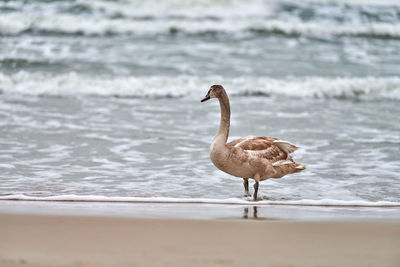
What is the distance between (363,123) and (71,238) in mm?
6937

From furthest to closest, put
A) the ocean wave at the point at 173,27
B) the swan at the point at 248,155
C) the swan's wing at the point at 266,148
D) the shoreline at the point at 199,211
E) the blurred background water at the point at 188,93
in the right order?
the ocean wave at the point at 173,27 < the blurred background water at the point at 188,93 < the swan's wing at the point at 266,148 < the swan at the point at 248,155 < the shoreline at the point at 199,211

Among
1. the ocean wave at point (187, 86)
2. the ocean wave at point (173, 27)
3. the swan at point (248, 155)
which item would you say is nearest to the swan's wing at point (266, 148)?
the swan at point (248, 155)

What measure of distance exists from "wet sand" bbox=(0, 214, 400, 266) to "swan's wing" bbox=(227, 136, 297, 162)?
4.18ft

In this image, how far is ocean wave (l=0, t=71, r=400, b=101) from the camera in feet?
43.2

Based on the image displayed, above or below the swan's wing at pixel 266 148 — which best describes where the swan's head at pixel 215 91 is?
above

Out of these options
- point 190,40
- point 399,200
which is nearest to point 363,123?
point 399,200

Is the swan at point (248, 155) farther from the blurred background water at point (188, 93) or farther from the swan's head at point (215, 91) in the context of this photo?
the blurred background water at point (188, 93)

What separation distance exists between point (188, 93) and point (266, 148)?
7037mm

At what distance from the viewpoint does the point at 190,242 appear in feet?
13.9

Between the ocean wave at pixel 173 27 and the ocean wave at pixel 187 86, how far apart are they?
4861 mm

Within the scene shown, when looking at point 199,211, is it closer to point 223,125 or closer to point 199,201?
point 199,201

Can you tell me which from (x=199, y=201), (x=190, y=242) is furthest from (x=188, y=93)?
(x=190, y=242)

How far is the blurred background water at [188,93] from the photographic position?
6.90m

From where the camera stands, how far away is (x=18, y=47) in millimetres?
17234
